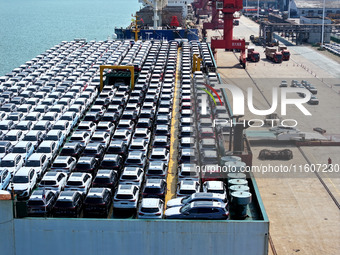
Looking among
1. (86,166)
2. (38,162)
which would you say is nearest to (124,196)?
(86,166)

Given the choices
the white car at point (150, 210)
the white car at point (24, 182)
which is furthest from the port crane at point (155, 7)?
the white car at point (150, 210)

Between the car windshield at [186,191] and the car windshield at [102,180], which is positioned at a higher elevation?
the car windshield at [102,180]

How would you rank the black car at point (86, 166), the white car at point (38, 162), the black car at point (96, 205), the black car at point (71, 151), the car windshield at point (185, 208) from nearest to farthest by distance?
the car windshield at point (185, 208) → the black car at point (96, 205) → the black car at point (86, 166) → the white car at point (38, 162) → the black car at point (71, 151)

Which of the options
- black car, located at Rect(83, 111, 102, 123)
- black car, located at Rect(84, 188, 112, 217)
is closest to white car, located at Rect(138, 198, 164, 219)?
black car, located at Rect(84, 188, 112, 217)

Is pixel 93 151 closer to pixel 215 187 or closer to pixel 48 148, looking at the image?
pixel 48 148

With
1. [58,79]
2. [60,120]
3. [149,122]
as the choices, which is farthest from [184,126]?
[58,79]

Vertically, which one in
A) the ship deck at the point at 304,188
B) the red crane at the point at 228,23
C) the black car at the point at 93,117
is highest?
the red crane at the point at 228,23

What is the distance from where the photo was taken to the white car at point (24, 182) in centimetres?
2196

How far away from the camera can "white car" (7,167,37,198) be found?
72.1ft

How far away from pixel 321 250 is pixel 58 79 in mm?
31738

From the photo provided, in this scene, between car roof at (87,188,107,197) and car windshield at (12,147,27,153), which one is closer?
car roof at (87,188,107,197)

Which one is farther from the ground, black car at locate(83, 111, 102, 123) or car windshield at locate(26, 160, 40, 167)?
black car at locate(83, 111, 102, 123)

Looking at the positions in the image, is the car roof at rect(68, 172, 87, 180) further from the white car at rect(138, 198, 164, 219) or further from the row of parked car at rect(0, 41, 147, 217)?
the white car at rect(138, 198, 164, 219)

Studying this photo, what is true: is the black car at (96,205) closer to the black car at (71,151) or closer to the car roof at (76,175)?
the car roof at (76,175)
